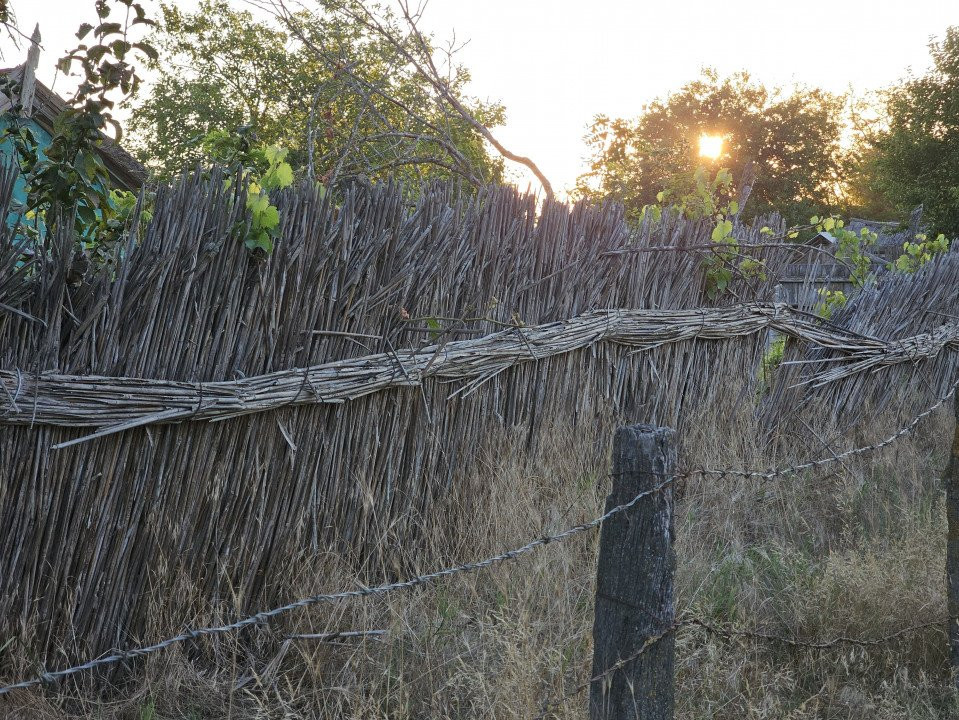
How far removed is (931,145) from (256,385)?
950 inches

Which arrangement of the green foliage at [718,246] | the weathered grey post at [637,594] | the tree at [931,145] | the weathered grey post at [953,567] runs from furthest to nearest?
the tree at [931,145]
the green foliage at [718,246]
the weathered grey post at [953,567]
the weathered grey post at [637,594]

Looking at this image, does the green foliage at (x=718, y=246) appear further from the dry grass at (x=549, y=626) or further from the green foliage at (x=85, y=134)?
the green foliage at (x=85, y=134)

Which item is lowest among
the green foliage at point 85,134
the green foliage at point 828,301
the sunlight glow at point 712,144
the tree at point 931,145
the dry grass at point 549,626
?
the dry grass at point 549,626

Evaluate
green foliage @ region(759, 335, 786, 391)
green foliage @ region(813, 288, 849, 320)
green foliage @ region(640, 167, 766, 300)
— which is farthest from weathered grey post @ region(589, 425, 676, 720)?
green foliage @ region(813, 288, 849, 320)

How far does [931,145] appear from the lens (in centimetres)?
2261

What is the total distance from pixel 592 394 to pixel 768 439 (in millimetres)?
1631

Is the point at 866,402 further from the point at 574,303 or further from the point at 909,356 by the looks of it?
the point at 574,303

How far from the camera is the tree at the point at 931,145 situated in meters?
21.9

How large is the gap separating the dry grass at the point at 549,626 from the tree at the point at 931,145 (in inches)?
821

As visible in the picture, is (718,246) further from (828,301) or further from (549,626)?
(549,626)

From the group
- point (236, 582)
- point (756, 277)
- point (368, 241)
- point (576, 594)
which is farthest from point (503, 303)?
point (756, 277)

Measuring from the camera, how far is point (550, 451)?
410cm

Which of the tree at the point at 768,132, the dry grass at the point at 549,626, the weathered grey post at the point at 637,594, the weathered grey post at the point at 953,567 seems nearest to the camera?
the weathered grey post at the point at 637,594

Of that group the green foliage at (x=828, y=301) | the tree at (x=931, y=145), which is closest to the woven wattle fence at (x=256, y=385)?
the green foliage at (x=828, y=301)
